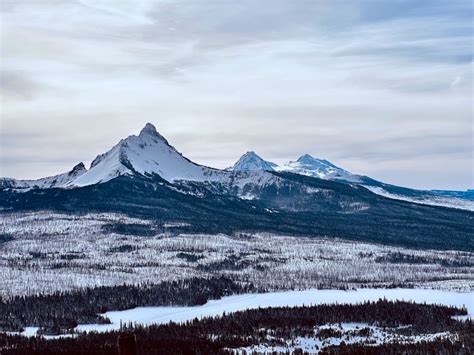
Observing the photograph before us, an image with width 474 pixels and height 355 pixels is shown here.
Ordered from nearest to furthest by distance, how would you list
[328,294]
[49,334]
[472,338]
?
[472,338], [49,334], [328,294]

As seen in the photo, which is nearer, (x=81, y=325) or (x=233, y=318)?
(x=233, y=318)

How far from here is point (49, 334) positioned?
461 ft

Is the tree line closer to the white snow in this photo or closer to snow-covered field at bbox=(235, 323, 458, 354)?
snow-covered field at bbox=(235, 323, 458, 354)

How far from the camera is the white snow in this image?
538 ft

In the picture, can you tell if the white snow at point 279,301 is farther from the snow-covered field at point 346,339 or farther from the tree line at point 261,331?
the snow-covered field at point 346,339

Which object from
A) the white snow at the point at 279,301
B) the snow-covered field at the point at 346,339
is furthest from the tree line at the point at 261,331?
the white snow at the point at 279,301

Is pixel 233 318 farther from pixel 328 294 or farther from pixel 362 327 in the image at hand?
pixel 328 294

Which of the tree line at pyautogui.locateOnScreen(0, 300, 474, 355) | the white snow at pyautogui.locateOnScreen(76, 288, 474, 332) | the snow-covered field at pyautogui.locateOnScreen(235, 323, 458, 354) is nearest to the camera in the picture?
the tree line at pyautogui.locateOnScreen(0, 300, 474, 355)

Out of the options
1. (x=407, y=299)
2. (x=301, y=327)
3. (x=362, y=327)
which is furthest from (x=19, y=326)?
(x=407, y=299)

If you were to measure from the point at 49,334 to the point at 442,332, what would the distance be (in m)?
73.9

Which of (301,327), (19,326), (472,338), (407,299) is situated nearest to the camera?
(472,338)

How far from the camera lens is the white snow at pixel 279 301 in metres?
164

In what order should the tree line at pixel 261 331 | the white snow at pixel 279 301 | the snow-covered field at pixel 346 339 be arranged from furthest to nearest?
1. the white snow at pixel 279 301
2. the snow-covered field at pixel 346 339
3. the tree line at pixel 261 331

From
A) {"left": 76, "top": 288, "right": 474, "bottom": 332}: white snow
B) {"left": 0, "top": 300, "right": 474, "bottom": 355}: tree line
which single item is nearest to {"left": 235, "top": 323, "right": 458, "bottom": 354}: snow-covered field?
{"left": 0, "top": 300, "right": 474, "bottom": 355}: tree line
